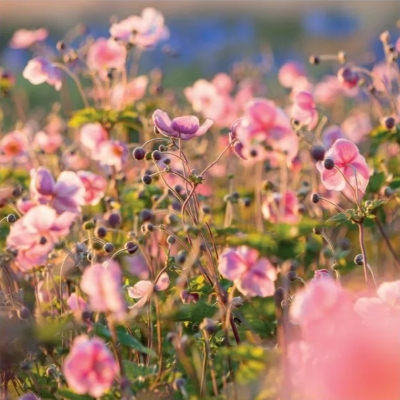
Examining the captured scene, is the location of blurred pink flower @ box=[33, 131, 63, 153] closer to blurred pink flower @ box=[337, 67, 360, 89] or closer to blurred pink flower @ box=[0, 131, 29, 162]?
blurred pink flower @ box=[0, 131, 29, 162]

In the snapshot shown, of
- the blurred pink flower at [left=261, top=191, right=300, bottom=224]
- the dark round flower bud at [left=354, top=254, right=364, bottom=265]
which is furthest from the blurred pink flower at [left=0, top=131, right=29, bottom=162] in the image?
the dark round flower bud at [left=354, top=254, right=364, bottom=265]

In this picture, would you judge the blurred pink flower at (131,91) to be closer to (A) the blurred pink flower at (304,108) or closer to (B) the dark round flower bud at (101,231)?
(A) the blurred pink flower at (304,108)

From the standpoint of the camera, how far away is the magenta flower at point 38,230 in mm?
1728

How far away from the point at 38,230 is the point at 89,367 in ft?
1.45

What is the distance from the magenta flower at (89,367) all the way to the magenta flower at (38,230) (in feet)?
1.39

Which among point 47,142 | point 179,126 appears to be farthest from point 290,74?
point 179,126

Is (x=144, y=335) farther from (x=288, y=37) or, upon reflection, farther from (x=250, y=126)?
(x=288, y=37)

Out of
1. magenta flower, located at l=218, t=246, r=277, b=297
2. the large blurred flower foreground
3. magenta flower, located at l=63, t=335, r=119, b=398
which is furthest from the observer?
magenta flower, located at l=218, t=246, r=277, b=297

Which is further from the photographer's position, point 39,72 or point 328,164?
point 39,72

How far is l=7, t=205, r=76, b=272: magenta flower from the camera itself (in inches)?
68.0

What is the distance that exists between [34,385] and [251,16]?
10351 mm

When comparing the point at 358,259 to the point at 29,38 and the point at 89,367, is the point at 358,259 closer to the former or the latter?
the point at 89,367

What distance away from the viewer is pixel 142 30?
295 centimetres

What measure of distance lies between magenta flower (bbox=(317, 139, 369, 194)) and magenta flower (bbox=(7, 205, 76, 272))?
0.56 meters
